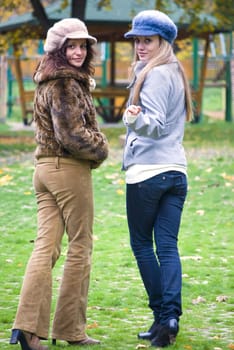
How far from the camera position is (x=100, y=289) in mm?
7668

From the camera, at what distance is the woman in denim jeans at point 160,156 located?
5.61 meters

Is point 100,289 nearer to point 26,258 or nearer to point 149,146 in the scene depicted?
point 26,258

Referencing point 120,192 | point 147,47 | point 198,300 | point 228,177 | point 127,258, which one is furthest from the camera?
point 228,177

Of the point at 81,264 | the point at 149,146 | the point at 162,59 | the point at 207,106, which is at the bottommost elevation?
the point at 207,106

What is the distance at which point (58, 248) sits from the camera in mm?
5754

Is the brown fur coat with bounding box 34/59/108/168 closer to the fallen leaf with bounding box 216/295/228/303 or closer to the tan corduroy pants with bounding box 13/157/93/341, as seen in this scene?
the tan corduroy pants with bounding box 13/157/93/341

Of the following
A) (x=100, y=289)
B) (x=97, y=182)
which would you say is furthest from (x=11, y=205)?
(x=100, y=289)

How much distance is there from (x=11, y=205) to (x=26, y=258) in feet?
10.7

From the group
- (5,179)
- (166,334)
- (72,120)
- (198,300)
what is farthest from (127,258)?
(5,179)

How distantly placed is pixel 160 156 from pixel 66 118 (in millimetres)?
576

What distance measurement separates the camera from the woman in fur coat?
18.4ft

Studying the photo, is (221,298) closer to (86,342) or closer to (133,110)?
(86,342)

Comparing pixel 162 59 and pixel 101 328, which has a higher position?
pixel 162 59

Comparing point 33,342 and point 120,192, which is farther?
point 120,192
